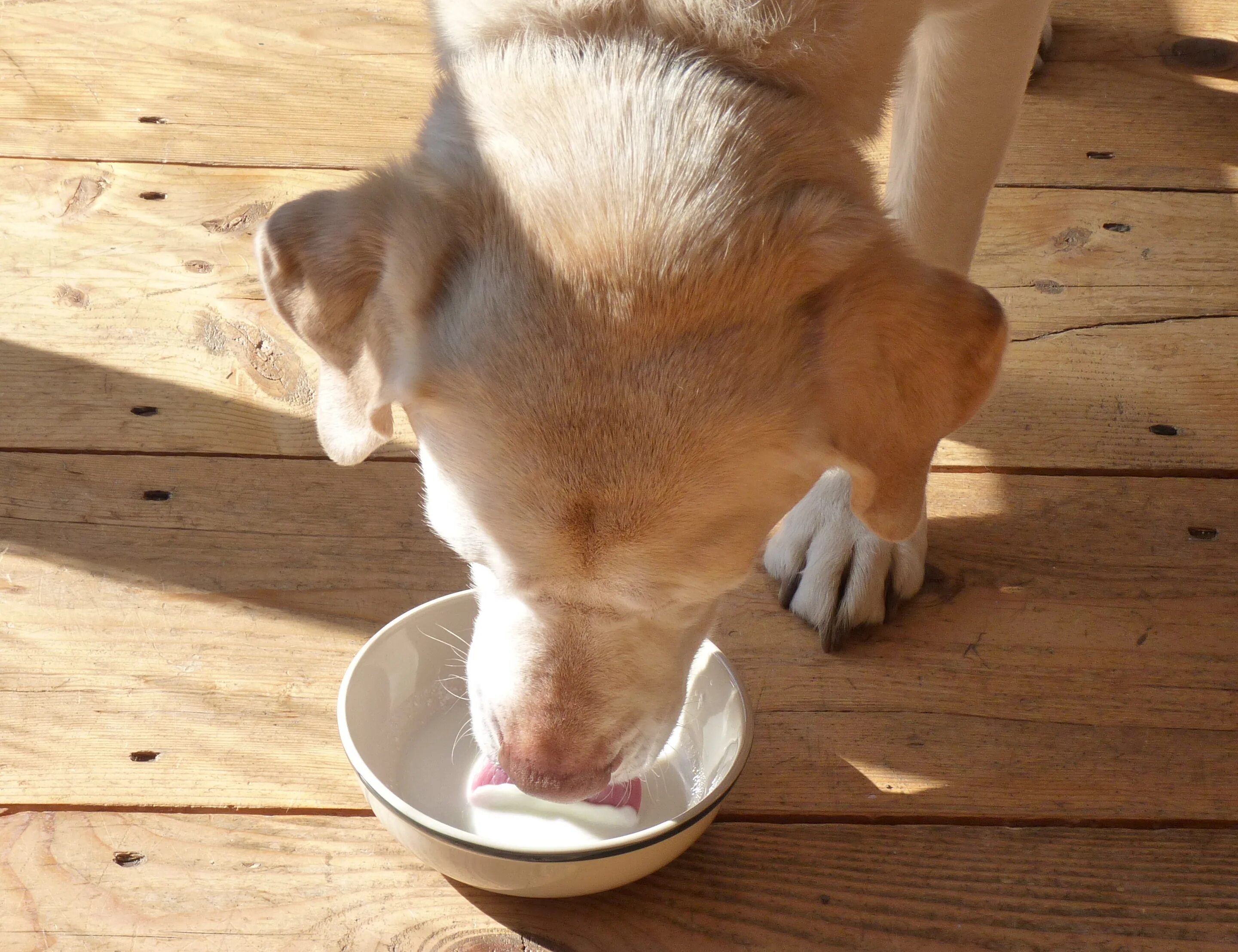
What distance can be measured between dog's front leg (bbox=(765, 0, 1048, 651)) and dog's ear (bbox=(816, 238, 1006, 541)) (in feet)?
1.64

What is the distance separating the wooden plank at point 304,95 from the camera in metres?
2.48

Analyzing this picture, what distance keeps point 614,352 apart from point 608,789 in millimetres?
564

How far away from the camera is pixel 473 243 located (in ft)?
3.52

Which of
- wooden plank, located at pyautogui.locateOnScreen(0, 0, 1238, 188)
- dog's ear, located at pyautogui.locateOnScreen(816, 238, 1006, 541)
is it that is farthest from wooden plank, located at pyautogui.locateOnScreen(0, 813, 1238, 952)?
wooden plank, located at pyautogui.locateOnScreen(0, 0, 1238, 188)

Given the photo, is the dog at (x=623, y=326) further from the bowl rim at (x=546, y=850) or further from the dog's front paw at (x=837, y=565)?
the dog's front paw at (x=837, y=565)

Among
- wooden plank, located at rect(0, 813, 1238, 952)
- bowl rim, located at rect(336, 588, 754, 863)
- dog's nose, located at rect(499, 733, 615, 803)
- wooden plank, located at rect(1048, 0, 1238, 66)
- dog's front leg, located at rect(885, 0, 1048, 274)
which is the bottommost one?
wooden plank, located at rect(0, 813, 1238, 952)

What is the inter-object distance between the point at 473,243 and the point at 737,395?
0.92 ft

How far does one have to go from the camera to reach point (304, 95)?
2.61 meters

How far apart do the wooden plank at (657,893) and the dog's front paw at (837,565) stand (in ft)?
1.09

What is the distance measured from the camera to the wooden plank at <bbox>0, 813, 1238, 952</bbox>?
4.34ft

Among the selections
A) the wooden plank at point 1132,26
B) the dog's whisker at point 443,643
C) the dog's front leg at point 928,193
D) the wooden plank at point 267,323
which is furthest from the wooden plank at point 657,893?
the wooden plank at point 1132,26

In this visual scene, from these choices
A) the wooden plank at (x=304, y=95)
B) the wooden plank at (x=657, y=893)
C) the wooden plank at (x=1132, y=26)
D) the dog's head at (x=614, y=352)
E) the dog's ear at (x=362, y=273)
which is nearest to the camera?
the dog's head at (x=614, y=352)

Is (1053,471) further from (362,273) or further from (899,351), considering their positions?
(362,273)

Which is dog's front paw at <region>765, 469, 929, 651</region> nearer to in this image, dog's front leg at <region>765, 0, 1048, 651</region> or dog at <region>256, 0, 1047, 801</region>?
dog's front leg at <region>765, 0, 1048, 651</region>
